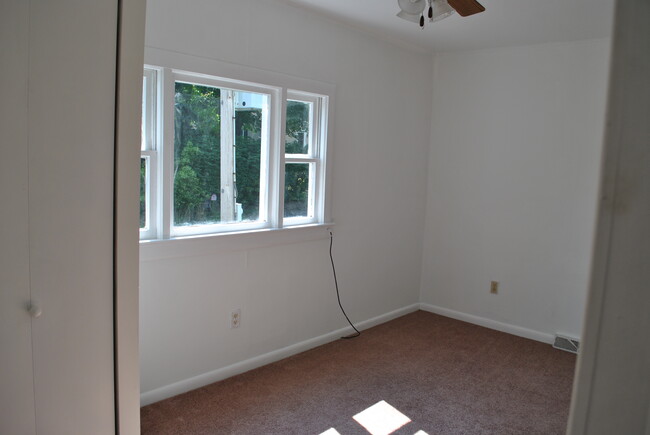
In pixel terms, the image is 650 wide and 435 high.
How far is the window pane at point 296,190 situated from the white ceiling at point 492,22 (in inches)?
42.7

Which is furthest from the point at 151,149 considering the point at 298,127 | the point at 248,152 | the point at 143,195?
the point at 298,127

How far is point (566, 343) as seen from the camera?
3791 mm

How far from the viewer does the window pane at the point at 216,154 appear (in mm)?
2734

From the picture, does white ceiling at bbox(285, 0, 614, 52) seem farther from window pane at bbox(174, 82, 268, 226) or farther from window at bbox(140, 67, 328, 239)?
window pane at bbox(174, 82, 268, 226)

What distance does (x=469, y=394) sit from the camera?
9.80 ft

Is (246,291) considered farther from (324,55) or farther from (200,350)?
(324,55)

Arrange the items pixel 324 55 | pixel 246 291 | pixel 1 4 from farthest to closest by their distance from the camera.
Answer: pixel 324 55
pixel 246 291
pixel 1 4

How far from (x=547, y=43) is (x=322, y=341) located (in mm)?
2946

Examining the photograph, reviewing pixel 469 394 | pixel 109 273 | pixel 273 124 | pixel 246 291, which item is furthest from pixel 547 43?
pixel 109 273

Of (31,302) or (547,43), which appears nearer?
(31,302)

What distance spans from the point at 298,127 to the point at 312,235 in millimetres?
786

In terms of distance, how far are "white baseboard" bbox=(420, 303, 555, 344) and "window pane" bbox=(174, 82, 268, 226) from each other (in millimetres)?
2244

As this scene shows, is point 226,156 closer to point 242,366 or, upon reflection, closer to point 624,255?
point 242,366

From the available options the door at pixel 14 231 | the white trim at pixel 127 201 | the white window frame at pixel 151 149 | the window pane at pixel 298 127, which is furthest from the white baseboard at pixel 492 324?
the door at pixel 14 231
